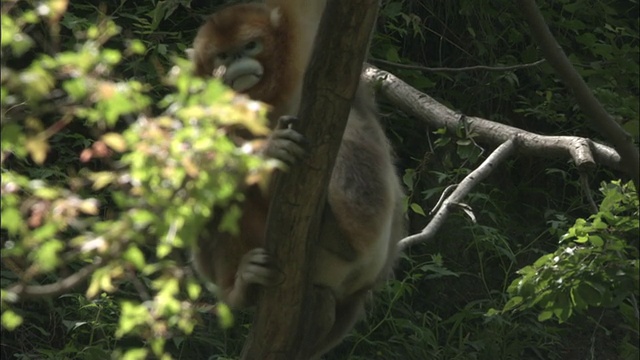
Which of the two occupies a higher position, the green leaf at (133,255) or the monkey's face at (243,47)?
the green leaf at (133,255)

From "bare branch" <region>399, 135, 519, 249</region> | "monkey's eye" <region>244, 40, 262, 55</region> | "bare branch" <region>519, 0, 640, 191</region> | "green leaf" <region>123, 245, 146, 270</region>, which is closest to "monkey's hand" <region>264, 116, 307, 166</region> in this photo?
→ "bare branch" <region>519, 0, 640, 191</region>

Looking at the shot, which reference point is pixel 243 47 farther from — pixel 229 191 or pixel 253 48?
pixel 229 191

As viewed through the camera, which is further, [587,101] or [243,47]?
[243,47]

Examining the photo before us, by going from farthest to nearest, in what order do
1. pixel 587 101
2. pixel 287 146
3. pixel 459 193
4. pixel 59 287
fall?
1. pixel 459 193
2. pixel 587 101
3. pixel 287 146
4. pixel 59 287

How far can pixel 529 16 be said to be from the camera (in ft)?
12.6

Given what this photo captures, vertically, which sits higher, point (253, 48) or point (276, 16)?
point (276, 16)

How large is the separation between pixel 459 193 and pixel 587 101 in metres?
1.30

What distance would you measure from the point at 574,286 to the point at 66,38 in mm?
3574

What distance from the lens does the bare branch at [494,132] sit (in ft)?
14.9

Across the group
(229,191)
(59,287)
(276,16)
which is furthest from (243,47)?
(229,191)

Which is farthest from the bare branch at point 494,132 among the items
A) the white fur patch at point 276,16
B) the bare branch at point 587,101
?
the white fur patch at point 276,16

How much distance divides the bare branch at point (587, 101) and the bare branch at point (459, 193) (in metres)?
1.02

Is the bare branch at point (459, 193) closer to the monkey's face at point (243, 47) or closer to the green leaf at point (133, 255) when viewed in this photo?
the monkey's face at point (243, 47)

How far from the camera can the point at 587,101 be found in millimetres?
3551
